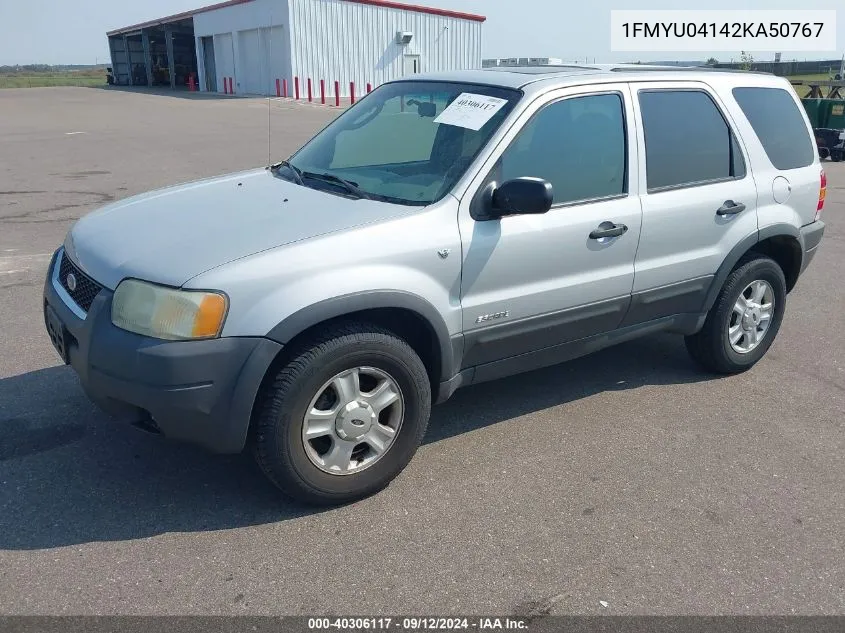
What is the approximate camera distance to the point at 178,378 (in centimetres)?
295

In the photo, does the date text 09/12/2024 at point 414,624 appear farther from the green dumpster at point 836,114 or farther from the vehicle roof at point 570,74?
the green dumpster at point 836,114

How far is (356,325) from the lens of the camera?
332 centimetres

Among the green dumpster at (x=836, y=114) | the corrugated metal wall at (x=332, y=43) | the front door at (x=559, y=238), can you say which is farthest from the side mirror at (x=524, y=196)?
the corrugated metal wall at (x=332, y=43)

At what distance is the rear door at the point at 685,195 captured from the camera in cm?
425

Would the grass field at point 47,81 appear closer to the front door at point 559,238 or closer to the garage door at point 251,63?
the garage door at point 251,63

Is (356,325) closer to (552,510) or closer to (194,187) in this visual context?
(552,510)

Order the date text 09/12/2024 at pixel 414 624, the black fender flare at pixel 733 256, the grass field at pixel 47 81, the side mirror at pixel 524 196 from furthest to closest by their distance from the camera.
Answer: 1. the grass field at pixel 47 81
2. the black fender flare at pixel 733 256
3. the side mirror at pixel 524 196
4. the date text 09/12/2024 at pixel 414 624

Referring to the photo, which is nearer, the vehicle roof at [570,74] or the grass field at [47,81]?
the vehicle roof at [570,74]

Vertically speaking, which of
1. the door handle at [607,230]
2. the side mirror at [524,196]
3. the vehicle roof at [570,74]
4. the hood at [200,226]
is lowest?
the door handle at [607,230]

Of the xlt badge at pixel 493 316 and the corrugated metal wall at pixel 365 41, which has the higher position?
the corrugated metal wall at pixel 365 41

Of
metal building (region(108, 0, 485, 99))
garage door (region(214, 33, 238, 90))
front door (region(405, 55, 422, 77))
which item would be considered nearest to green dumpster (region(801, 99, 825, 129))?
metal building (region(108, 0, 485, 99))

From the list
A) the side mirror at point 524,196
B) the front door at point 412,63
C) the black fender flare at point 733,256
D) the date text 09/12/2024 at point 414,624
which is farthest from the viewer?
the front door at point 412,63

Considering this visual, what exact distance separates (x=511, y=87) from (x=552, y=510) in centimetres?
206

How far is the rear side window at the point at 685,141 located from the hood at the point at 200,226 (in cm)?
156
